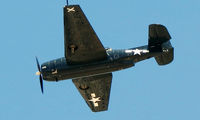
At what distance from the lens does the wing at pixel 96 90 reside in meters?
37.6

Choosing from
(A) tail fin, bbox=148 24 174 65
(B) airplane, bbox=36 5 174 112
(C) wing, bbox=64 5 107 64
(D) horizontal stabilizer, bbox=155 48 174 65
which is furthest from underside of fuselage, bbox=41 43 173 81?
(D) horizontal stabilizer, bbox=155 48 174 65

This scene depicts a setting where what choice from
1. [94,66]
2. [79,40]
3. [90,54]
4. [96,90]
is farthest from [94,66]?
[96,90]

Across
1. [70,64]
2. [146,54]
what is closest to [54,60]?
[70,64]

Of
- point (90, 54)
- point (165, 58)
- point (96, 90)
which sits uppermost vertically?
point (90, 54)

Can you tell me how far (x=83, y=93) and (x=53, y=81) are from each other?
498 centimetres

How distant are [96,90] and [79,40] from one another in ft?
21.2

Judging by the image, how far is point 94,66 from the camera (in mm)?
34281

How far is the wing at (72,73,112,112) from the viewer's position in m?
37.6

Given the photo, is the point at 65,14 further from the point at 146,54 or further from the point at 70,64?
the point at 146,54

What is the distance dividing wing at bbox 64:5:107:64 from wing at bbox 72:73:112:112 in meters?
3.42

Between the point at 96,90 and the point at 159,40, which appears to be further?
the point at 96,90

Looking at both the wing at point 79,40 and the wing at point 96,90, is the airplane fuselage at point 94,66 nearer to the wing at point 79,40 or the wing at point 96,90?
the wing at point 79,40

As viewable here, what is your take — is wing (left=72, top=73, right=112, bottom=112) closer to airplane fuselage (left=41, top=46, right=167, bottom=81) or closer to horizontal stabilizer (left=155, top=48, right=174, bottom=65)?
airplane fuselage (left=41, top=46, right=167, bottom=81)

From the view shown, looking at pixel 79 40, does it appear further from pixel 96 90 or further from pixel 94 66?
pixel 96 90
